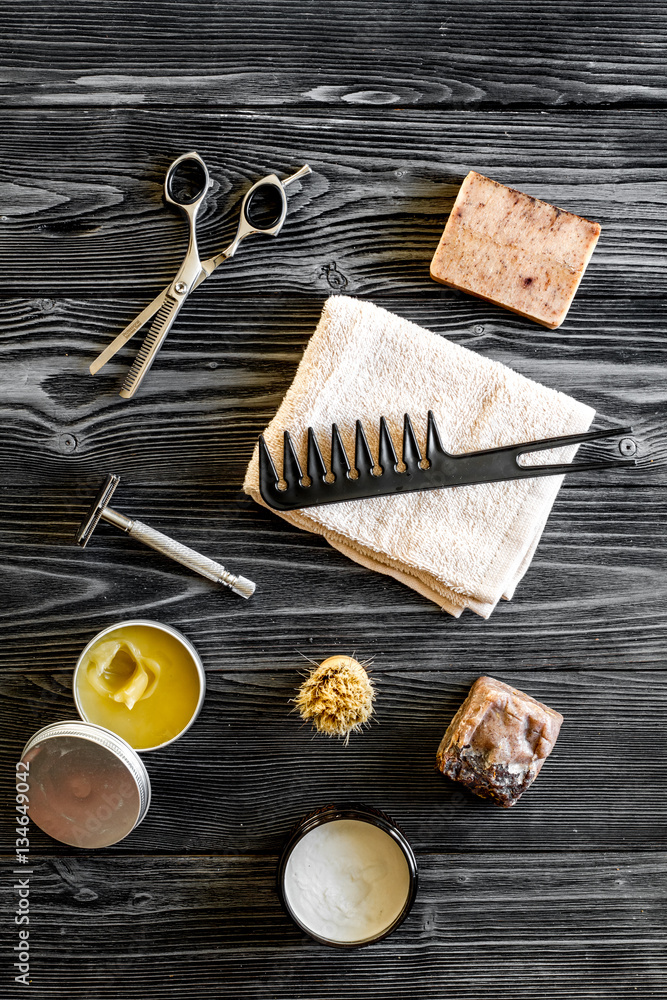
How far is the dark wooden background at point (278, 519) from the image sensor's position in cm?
84

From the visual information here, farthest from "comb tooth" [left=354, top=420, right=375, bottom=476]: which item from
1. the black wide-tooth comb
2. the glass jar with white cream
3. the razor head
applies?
the glass jar with white cream

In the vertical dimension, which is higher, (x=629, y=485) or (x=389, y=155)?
(x=389, y=155)

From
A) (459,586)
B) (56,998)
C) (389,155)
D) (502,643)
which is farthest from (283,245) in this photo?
(56,998)

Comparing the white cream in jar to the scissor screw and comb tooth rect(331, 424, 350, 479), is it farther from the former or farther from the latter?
the scissor screw

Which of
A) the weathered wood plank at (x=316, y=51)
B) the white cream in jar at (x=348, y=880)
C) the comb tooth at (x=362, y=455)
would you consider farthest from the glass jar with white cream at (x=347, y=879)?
the weathered wood plank at (x=316, y=51)

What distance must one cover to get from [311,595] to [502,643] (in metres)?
0.26

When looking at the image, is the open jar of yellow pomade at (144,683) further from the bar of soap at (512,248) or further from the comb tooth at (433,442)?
the bar of soap at (512,248)

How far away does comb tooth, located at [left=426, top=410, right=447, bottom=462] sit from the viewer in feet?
2.60

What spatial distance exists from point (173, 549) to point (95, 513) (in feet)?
0.35

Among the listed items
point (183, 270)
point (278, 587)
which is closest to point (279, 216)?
point (183, 270)

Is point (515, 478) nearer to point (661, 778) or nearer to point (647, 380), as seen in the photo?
point (647, 380)

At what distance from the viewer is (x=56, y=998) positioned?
2.80 ft

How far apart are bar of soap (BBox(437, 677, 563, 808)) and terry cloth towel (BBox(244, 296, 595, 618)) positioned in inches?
4.5

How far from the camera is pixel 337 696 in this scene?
79cm
